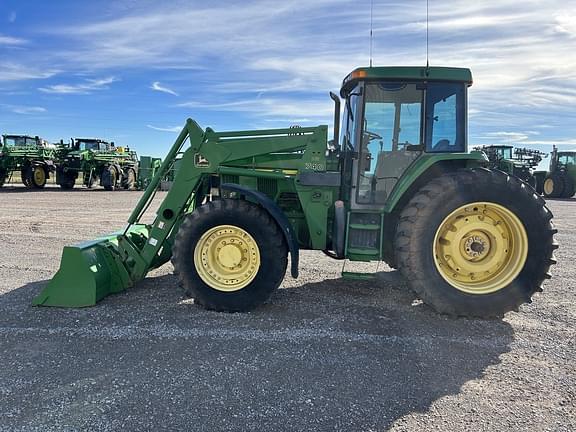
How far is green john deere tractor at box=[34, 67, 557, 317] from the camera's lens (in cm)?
462

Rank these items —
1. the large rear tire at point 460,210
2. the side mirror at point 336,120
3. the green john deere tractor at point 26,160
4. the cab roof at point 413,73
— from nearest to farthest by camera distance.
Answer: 1. the large rear tire at point 460,210
2. the cab roof at point 413,73
3. the side mirror at point 336,120
4. the green john deere tractor at point 26,160

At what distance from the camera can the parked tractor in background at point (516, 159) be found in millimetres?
24922

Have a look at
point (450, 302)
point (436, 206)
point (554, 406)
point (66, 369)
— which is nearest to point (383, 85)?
point (436, 206)

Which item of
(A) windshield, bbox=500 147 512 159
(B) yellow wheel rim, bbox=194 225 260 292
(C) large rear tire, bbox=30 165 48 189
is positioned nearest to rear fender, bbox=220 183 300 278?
(B) yellow wheel rim, bbox=194 225 260 292

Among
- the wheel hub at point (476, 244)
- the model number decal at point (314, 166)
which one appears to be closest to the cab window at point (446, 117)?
the wheel hub at point (476, 244)

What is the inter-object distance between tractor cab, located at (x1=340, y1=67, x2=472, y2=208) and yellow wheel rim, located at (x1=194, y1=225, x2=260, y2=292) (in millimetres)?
1303

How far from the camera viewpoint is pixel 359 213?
200 inches

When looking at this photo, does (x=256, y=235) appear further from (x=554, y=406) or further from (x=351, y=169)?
(x=554, y=406)

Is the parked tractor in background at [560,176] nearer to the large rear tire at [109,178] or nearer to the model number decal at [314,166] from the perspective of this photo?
the large rear tire at [109,178]

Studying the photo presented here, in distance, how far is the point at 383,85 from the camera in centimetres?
497

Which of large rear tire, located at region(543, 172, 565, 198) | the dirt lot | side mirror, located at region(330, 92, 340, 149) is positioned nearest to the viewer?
the dirt lot

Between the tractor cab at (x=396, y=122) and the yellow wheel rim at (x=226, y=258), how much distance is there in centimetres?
130

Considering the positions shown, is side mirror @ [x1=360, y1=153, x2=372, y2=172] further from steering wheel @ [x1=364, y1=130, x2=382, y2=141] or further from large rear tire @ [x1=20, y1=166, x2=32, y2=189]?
large rear tire @ [x1=20, y1=166, x2=32, y2=189]

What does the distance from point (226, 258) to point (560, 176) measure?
2635cm
